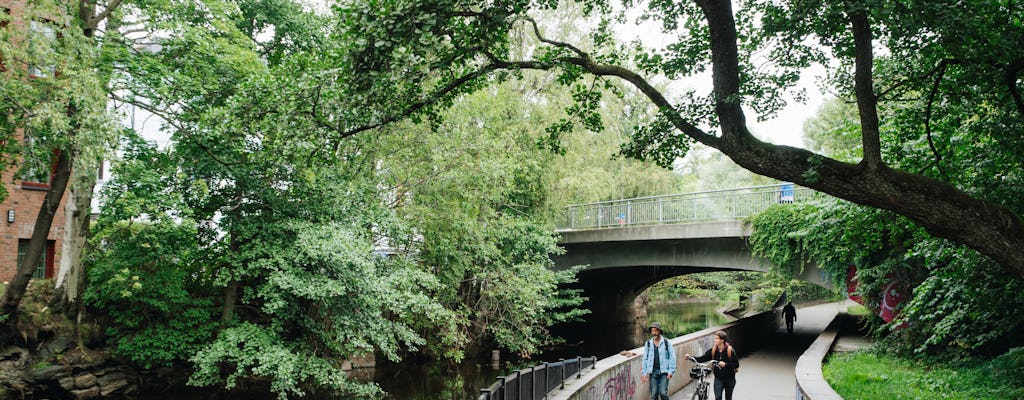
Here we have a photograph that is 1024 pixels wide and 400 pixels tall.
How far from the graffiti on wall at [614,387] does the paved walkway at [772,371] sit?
62.4 inches

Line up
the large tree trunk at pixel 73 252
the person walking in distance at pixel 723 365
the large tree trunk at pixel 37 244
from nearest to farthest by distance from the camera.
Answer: the person walking in distance at pixel 723 365 → the large tree trunk at pixel 37 244 → the large tree trunk at pixel 73 252

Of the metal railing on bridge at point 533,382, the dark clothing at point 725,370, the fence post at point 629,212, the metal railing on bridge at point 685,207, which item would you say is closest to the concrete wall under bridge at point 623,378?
the metal railing on bridge at point 533,382

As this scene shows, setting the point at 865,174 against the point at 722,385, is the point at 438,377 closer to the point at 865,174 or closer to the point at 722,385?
the point at 722,385

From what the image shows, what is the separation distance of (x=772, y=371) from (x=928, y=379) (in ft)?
18.2

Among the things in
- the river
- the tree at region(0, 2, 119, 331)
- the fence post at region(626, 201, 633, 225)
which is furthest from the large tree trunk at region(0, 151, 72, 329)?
the fence post at region(626, 201, 633, 225)

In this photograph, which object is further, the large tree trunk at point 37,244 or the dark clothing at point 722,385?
the large tree trunk at point 37,244

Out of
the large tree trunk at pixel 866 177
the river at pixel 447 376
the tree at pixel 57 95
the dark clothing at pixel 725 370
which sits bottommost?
the river at pixel 447 376

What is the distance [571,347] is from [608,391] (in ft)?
62.6

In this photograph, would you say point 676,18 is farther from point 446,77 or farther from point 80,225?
point 80,225

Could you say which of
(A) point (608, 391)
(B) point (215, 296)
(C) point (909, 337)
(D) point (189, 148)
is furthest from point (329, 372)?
(C) point (909, 337)

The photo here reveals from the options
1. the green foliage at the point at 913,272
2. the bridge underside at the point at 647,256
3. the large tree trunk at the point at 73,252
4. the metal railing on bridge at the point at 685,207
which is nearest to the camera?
the green foliage at the point at 913,272

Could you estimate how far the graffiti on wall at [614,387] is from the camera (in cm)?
971

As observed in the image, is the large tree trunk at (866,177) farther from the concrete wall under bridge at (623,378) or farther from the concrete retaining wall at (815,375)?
the concrete wall under bridge at (623,378)

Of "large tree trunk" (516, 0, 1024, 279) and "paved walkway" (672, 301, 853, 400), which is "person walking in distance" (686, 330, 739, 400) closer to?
"paved walkway" (672, 301, 853, 400)
